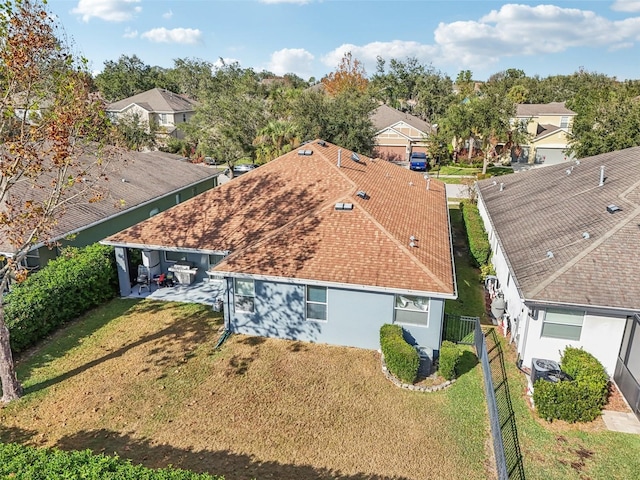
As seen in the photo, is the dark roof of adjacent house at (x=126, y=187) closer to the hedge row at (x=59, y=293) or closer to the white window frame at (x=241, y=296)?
the hedge row at (x=59, y=293)

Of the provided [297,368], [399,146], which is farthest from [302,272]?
[399,146]

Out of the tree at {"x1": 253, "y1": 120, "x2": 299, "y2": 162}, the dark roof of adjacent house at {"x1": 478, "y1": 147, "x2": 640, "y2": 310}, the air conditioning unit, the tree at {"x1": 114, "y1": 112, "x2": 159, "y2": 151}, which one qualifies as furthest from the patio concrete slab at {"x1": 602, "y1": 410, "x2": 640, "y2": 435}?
the tree at {"x1": 114, "y1": 112, "x2": 159, "y2": 151}

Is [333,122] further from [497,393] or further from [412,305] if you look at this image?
[497,393]

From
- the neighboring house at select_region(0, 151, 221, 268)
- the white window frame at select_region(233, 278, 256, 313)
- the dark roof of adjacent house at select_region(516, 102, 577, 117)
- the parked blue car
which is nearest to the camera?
the white window frame at select_region(233, 278, 256, 313)

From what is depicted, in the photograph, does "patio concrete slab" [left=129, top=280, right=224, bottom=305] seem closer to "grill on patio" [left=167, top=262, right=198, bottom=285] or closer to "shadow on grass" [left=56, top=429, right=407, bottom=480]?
"grill on patio" [left=167, top=262, right=198, bottom=285]

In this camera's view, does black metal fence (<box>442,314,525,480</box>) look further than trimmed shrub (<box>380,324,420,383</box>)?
No
